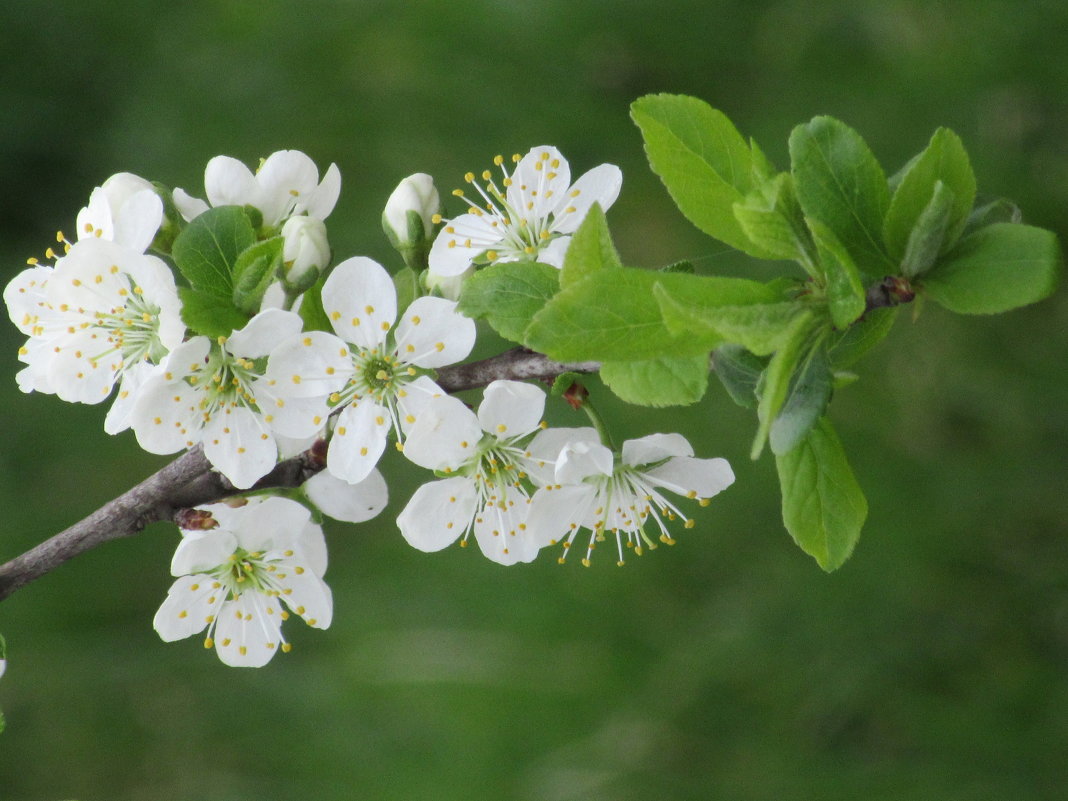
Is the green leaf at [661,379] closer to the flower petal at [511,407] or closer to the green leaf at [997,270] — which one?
the flower petal at [511,407]

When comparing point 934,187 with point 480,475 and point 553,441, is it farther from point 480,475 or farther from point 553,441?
point 480,475

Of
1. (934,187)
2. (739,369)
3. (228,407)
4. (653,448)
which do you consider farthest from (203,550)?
(934,187)

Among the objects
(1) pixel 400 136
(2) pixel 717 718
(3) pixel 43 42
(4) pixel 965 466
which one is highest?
(3) pixel 43 42

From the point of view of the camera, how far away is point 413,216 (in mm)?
1179

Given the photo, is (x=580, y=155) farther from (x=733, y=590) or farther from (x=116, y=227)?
(x=116, y=227)

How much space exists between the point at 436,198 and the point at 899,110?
5.25 ft

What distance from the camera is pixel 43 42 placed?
327 centimetres

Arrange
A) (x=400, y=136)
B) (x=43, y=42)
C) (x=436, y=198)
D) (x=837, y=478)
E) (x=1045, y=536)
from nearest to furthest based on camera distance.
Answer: (x=837, y=478), (x=436, y=198), (x=1045, y=536), (x=400, y=136), (x=43, y=42)

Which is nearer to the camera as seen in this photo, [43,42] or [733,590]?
[733,590]

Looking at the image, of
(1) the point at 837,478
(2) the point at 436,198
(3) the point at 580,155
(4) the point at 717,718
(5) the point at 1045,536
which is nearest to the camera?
(1) the point at 837,478

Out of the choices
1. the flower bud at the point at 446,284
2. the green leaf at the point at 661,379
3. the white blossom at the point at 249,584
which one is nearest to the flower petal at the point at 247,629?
the white blossom at the point at 249,584

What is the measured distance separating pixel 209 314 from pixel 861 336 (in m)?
0.67

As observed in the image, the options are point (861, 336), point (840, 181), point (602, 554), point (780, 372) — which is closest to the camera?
point (780, 372)

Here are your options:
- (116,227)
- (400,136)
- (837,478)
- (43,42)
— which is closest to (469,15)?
(400,136)
